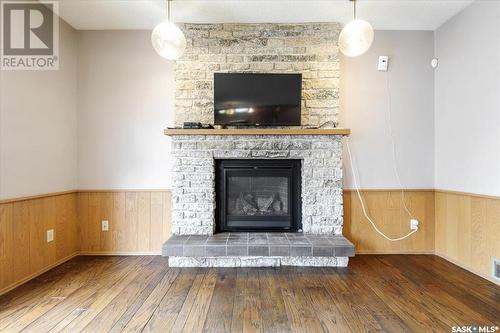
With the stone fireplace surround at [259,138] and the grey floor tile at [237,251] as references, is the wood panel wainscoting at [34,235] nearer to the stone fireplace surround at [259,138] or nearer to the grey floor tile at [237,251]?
the stone fireplace surround at [259,138]

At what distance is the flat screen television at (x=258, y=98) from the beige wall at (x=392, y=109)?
2.08 ft

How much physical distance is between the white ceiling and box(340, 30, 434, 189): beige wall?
270 millimetres

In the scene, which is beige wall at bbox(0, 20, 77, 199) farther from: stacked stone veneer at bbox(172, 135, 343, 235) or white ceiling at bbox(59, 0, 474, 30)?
stacked stone veneer at bbox(172, 135, 343, 235)

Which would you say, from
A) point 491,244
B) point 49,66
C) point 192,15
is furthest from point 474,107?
point 49,66

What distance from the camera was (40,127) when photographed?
254cm

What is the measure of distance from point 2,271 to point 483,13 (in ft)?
15.0

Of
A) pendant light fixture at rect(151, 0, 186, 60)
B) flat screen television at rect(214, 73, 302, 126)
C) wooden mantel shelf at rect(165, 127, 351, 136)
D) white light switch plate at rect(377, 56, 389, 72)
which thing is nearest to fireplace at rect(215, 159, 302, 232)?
wooden mantel shelf at rect(165, 127, 351, 136)

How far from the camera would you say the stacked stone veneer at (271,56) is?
9.66 feet

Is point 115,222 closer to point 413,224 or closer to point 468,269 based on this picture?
point 413,224

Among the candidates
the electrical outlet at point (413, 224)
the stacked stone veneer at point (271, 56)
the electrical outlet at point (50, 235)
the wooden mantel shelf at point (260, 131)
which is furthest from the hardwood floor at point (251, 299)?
the stacked stone veneer at point (271, 56)

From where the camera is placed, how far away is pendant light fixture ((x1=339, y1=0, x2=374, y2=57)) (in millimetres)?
2395

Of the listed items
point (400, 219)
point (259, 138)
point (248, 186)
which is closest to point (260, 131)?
point (259, 138)

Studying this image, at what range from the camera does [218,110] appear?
9.39 ft

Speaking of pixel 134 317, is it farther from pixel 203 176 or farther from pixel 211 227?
pixel 203 176
